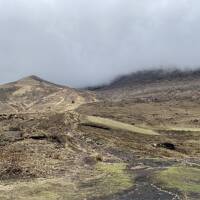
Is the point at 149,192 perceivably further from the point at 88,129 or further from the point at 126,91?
the point at 126,91

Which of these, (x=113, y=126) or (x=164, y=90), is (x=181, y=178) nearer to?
(x=113, y=126)

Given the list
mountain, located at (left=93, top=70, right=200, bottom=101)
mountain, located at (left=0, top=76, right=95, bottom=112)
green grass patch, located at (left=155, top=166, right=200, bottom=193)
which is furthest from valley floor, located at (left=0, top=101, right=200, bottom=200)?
mountain, located at (left=93, top=70, right=200, bottom=101)

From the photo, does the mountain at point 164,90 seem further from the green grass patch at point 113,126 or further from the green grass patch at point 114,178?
the green grass patch at point 114,178

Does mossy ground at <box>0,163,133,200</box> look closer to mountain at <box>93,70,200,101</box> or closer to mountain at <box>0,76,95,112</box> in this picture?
mountain at <box>0,76,95,112</box>

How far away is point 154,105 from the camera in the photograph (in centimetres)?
12794

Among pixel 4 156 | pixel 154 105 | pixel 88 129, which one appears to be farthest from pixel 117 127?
pixel 154 105

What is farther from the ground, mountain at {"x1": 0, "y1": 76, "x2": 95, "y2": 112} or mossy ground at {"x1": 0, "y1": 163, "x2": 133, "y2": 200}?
mountain at {"x1": 0, "y1": 76, "x2": 95, "y2": 112}

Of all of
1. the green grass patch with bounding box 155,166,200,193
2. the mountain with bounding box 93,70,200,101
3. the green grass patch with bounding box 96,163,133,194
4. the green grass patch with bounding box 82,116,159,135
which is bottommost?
the green grass patch with bounding box 155,166,200,193

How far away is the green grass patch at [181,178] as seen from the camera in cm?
3509

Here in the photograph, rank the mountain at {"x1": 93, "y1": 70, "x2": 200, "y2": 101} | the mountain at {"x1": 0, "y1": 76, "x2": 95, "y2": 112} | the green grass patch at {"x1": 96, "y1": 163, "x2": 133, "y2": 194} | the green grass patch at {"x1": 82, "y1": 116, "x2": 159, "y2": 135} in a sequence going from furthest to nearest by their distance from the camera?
1. the mountain at {"x1": 93, "y1": 70, "x2": 200, "y2": 101}
2. the mountain at {"x1": 0, "y1": 76, "x2": 95, "y2": 112}
3. the green grass patch at {"x1": 82, "y1": 116, "x2": 159, "y2": 135}
4. the green grass patch at {"x1": 96, "y1": 163, "x2": 133, "y2": 194}

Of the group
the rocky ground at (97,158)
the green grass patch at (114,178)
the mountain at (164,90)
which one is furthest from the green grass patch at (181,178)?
the mountain at (164,90)

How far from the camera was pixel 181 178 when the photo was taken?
38031 mm

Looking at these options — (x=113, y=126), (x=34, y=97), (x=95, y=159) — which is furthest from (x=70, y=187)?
(x=34, y=97)

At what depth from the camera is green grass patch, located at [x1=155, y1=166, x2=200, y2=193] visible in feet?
115
